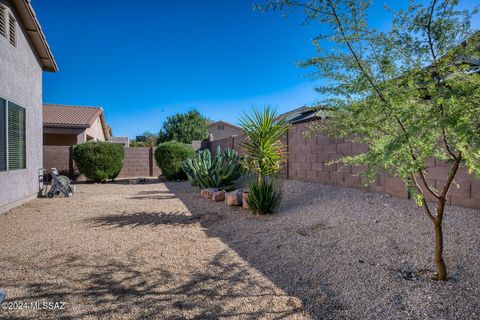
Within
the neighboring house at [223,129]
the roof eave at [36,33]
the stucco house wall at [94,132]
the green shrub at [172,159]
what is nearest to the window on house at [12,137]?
the roof eave at [36,33]

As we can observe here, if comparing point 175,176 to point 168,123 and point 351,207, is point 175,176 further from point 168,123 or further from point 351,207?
point 168,123

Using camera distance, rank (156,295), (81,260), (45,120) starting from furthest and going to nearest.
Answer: (45,120), (81,260), (156,295)

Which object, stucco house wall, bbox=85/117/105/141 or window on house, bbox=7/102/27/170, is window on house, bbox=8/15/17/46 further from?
stucco house wall, bbox=85/117/105/141

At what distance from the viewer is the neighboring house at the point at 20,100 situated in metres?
6.36

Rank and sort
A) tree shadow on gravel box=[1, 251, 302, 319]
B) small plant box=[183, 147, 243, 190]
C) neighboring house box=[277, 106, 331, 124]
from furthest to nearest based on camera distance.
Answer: small plant box=[183, 147, 243, 190]
neighboring house box=[277, 106, 331, 124]
tree shadow on gravel box=[1, 251, 302, 319]

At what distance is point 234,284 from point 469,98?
2.48 meters

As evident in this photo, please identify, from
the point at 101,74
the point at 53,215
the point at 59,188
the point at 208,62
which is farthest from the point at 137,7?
the point at 101,74

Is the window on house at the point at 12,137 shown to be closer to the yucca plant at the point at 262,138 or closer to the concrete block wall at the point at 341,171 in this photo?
the yucca plant at the point at 262,138

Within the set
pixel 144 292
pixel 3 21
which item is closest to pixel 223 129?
pixel 3 21

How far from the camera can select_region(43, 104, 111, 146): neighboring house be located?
15.3 m

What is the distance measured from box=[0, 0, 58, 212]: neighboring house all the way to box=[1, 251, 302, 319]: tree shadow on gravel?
4.60 m

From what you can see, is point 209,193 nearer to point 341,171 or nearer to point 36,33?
point 341,171

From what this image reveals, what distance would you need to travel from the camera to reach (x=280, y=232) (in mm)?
4648

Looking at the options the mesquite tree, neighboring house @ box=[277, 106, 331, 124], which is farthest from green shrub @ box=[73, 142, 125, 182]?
the mesquite tree
